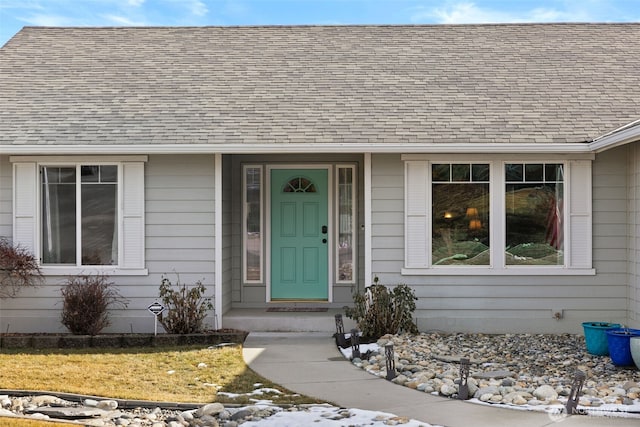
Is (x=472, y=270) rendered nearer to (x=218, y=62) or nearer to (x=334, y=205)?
(x=334, y=205)

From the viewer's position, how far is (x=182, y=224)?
1009 centimetres

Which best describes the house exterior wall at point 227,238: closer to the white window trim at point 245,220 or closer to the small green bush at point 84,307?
the white window trim at point 245,220

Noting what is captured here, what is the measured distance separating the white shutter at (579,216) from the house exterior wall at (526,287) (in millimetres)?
116

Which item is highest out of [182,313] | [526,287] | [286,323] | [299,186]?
[299,186]

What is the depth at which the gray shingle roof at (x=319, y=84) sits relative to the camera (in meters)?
10.0

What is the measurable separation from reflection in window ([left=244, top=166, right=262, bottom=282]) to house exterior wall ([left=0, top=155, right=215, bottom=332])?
1.35m

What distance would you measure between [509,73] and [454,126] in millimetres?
2201

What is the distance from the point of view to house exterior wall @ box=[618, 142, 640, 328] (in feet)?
31.1

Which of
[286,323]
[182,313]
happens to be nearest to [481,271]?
[286,323]

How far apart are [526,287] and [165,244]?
4984 mm

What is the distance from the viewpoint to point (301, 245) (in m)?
11.4

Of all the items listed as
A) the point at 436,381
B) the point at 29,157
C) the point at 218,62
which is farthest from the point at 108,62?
the point at 436,381

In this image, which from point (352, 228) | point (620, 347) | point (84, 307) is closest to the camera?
point (620, 347)

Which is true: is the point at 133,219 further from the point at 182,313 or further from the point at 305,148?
the point at 305,148
